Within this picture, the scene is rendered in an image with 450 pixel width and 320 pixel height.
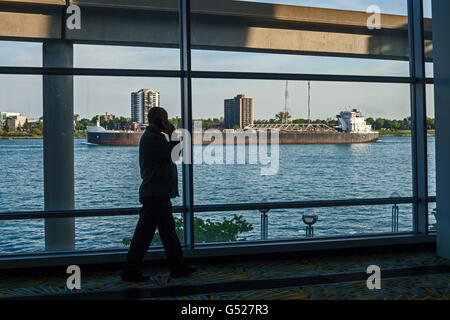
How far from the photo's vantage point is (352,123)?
26.5 feet

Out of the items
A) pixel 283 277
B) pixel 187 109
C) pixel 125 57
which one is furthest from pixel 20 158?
pixel 283 277

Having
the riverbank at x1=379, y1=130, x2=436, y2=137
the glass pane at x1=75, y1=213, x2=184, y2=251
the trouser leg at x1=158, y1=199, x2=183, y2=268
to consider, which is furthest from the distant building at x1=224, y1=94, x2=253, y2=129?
the riverbank at x1=379, y1=130, x2=436, y2=137

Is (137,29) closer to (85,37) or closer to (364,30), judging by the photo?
(85,37)

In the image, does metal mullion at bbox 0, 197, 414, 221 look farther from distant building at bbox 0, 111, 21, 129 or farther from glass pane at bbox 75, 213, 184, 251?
distant building at bbox 0, 111, 21, 129

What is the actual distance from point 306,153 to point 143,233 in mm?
31848

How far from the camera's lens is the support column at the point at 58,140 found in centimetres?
500

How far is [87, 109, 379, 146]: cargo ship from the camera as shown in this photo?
499 cm

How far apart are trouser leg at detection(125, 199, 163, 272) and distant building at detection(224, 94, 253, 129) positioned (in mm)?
1925

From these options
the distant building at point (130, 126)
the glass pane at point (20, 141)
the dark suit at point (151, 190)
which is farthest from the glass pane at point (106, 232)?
the distant building at point (130, 126)

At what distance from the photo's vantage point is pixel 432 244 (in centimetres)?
497

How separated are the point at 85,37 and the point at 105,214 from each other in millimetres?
2339

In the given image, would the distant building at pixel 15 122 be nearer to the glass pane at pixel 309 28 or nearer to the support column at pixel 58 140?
the support column at pixel 58 140

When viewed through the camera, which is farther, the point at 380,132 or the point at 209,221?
the point at 380,132
